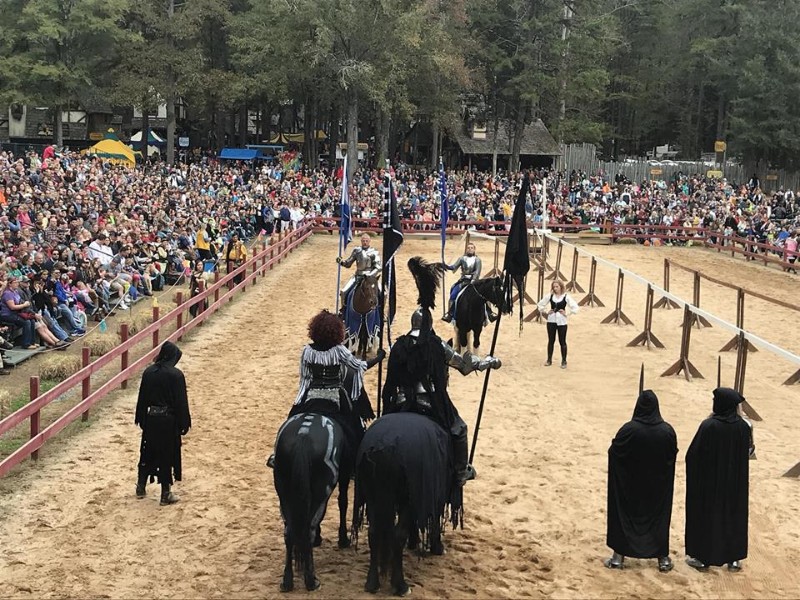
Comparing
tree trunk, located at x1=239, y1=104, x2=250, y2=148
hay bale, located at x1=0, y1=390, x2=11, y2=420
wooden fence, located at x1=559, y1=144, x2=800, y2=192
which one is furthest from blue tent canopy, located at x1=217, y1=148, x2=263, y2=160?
hay bale, located at x1=0, y1=390, x2=11, y2=420

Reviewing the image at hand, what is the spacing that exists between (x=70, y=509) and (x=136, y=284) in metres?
12.3

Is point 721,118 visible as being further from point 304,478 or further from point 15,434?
point 304,478

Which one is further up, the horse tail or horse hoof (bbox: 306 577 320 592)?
the horse tail

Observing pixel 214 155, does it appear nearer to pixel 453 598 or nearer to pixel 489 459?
pixel 489 459

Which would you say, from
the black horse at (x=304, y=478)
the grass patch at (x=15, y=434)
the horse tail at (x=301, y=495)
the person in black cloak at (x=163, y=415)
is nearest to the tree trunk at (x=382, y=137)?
the grass patch at (x=15, y=434)

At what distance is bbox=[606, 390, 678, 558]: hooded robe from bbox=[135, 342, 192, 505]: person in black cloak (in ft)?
14.1

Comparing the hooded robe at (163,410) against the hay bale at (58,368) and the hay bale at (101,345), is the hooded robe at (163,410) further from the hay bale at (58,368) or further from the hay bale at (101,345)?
the hay bale at (101,345)

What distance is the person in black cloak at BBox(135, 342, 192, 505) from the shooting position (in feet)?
31.1

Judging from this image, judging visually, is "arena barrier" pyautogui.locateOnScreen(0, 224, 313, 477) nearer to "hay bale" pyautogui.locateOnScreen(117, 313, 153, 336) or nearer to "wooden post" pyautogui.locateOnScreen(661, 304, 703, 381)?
"hay bale" pyautogui.locateOnScreen(117, 313, 153, 336)

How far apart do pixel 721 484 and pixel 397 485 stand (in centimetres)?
285

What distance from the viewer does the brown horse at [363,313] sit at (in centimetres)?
1488

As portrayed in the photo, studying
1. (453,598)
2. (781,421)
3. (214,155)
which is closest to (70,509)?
(453,598)

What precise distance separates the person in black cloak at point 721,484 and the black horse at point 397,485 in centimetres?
226

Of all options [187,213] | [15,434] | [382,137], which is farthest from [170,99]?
[15,434]
